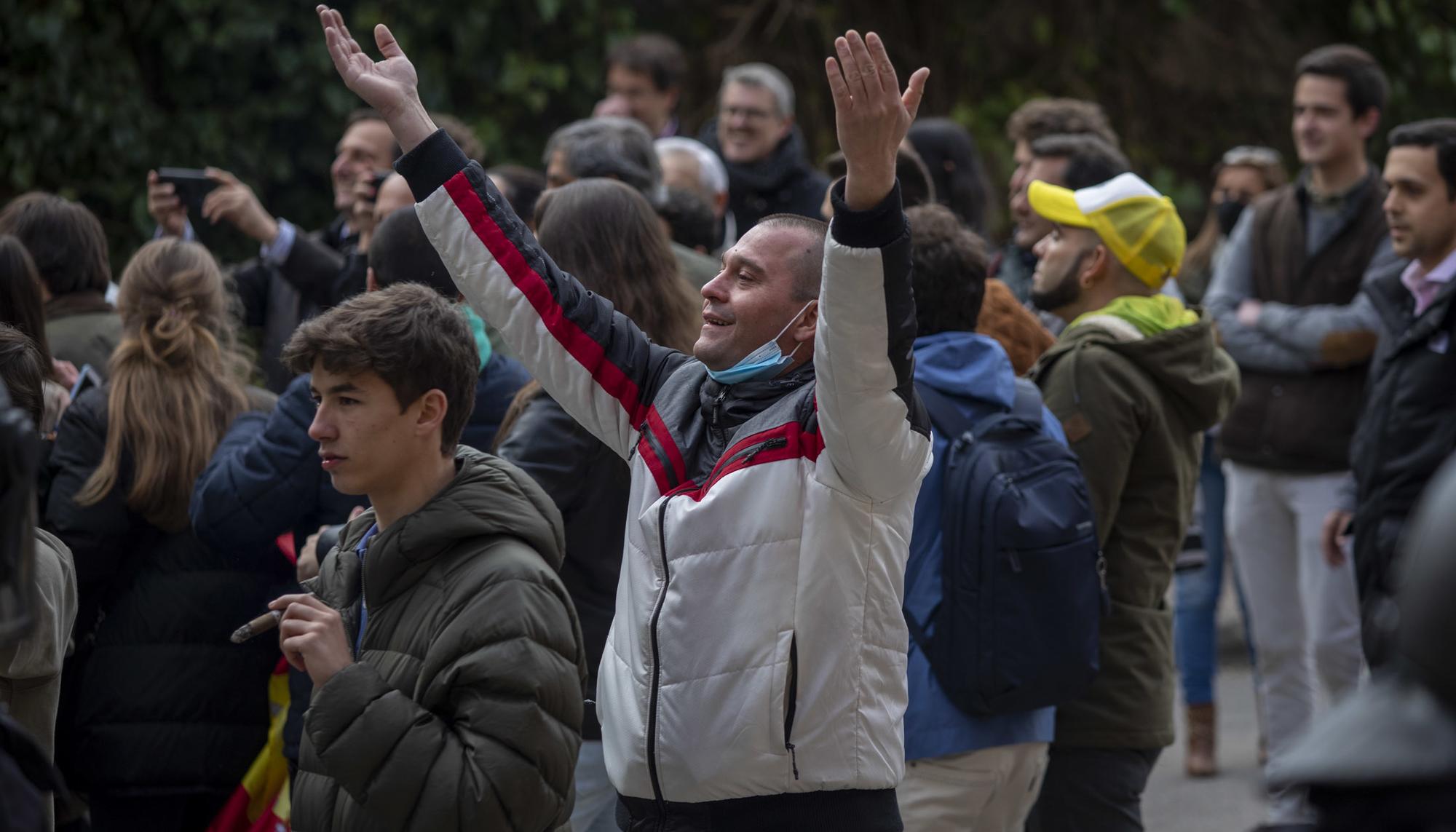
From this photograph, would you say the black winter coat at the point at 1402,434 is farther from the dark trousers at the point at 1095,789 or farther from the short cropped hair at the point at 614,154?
the short cropped hair at the point at 614,154

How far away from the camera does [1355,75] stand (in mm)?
5898

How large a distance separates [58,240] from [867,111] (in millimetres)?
3070

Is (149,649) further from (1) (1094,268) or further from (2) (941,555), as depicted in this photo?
(1) (1094,268)

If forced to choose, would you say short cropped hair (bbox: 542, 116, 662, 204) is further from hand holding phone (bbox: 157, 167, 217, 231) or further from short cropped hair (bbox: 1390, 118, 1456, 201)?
short cropped hair (bbox: 1390, 118, 1456, 201)

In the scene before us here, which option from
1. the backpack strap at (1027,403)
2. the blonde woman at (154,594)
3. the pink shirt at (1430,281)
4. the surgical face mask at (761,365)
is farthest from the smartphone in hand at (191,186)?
the pink shirt at (1430,281)

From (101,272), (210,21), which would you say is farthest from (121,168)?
(101,272)

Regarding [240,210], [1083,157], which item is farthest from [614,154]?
[1083,157]

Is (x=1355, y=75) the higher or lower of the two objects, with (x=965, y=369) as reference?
higher

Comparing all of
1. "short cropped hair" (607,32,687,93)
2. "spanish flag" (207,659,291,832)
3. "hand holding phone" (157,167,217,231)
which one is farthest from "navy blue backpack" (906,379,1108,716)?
"short cropped hair" (607,32,687,93)

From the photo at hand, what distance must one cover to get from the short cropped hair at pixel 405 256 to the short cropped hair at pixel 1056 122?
2419 mm

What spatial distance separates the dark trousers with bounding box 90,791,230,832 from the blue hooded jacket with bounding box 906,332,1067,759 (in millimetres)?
1665

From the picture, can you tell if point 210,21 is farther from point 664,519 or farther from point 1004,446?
point 664,519

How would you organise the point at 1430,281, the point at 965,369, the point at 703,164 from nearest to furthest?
the point at 965,369
the point at 1430,281
the point at 703,164

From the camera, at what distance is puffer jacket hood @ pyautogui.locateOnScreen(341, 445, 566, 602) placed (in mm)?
2625
